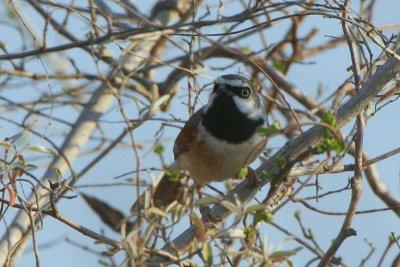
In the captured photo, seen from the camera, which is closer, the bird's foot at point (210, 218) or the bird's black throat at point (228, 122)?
the bird's foot at point (210, 218)

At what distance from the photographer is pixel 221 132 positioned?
463cm

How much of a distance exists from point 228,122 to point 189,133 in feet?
0.89

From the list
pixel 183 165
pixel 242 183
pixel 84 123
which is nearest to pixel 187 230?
pixel 242 183

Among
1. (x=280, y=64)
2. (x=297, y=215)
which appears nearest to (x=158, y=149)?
(x=297, y=215)

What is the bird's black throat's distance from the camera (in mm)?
4574

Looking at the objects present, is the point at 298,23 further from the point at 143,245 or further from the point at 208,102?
the point at 143,245

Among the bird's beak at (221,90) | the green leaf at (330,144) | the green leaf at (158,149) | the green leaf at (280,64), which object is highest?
the green leaf at (280,64)

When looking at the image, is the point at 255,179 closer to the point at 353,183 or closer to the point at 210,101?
the point at 353,183

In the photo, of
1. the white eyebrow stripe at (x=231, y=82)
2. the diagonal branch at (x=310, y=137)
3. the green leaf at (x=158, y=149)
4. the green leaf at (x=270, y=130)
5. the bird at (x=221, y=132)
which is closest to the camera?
the green leaf at (x=270, y=130)

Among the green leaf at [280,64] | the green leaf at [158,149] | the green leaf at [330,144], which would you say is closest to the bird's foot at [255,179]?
the green leaf at [158,149]

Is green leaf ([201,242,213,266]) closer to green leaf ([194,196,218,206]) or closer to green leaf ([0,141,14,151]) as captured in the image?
green leaf ([194,196,218,206])

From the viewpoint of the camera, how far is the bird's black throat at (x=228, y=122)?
4.57m

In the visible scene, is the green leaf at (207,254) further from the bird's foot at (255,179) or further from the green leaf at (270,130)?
the bird's foot at (255,179)

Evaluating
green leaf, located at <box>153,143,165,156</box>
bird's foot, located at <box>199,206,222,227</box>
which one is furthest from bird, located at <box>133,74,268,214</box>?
green leaf, located at <box>153,143,165,156</box>
